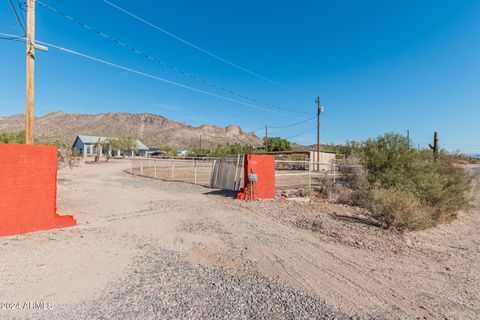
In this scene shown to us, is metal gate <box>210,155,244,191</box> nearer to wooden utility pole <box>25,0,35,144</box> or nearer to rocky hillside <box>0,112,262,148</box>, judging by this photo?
wooden utility pole <box>25,0,35,144</box>

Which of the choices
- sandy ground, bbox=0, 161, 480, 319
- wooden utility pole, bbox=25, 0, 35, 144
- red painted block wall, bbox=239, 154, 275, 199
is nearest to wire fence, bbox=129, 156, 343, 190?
red painted block wall, bbox=239, 154, 275, 199

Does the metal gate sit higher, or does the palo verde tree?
the palo verde tree

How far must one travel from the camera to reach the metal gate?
46.0 feet

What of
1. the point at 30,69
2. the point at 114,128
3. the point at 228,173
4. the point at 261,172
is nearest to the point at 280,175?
the point at 228,173

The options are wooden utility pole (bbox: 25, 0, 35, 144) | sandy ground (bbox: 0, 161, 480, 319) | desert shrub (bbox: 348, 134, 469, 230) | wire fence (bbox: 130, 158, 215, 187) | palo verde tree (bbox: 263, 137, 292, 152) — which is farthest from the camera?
palo verde tree (bbox: 263, 137, 292, 152)

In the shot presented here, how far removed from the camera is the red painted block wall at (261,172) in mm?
11898

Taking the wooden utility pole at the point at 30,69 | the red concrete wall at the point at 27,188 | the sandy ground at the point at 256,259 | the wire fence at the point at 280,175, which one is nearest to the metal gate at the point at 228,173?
the wire fence at the point at 280,175

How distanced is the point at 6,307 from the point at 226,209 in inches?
285

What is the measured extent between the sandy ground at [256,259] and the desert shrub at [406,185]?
63 cm

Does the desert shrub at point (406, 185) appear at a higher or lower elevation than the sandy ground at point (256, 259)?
higher

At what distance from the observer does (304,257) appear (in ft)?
17.9

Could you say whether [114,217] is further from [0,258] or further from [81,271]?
[81,271]

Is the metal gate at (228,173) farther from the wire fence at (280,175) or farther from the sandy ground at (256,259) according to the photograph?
the sandy ground at (256,259)

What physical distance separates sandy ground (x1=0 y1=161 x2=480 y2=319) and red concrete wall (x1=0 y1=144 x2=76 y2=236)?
398 millimetres
